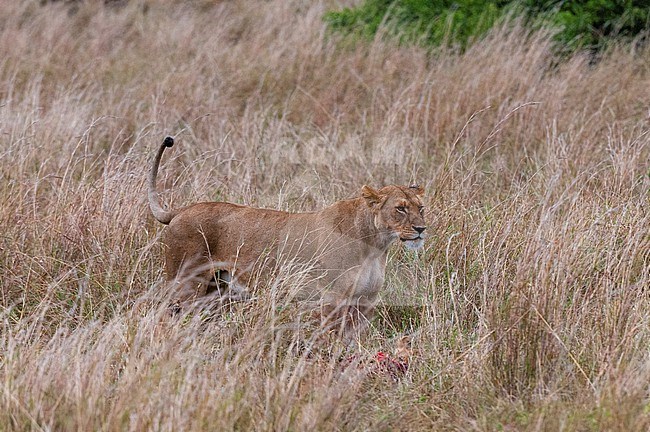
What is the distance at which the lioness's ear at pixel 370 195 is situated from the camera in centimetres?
511

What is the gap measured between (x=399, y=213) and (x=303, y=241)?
50cm

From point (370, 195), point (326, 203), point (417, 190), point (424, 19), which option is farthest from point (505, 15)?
point (370, 195)

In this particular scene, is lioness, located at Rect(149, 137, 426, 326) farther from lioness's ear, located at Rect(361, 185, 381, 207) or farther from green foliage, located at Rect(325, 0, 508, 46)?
green foliage, located at Rect(325, 0, 508, 46)

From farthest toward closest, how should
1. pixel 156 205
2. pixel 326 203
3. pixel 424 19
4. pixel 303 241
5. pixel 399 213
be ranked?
pixel 424 19, pixel 326 203, pixel 156 205, pixel 303 241, pixel 399 213

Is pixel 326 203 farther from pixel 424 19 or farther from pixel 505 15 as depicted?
pixel 424 19

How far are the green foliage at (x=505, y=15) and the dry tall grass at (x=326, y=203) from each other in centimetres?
30

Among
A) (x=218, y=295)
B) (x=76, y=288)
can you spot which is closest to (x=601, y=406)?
(x=218, y=295)

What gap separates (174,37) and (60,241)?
616cm

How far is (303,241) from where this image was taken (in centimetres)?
522

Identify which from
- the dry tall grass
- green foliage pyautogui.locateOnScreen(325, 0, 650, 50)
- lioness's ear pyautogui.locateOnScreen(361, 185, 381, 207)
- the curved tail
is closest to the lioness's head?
lioness's ear pyautogui.locateOnScreen(361, 185, 381, 207)

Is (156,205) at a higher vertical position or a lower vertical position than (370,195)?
lower

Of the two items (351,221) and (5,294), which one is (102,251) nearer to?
(5,294)

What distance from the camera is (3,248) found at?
568 centimetres

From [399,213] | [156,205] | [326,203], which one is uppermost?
[399,213]
